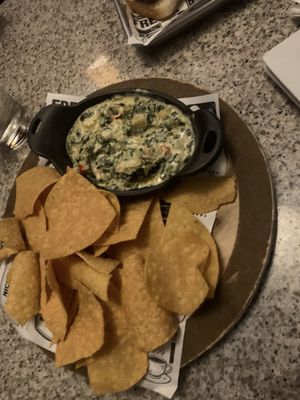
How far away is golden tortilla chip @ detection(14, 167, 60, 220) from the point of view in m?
1.02

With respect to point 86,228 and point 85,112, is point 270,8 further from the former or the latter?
point 86,228

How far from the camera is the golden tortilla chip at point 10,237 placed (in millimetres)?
1024

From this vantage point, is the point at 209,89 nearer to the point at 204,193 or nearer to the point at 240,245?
the point at 204,193

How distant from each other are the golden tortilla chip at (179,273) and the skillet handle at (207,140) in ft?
0.42

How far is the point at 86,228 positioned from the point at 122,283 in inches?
5.0

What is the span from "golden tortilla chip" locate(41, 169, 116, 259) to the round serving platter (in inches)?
9.0

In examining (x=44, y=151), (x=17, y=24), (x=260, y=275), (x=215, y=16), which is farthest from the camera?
(x=17, y=24)

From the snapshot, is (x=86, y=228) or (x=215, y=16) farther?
(x=215, y=16)

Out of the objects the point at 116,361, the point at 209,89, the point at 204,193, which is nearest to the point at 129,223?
the point at 204,193

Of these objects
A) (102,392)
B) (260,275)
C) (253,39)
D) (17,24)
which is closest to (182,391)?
(102,392)

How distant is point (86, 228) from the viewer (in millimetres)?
939

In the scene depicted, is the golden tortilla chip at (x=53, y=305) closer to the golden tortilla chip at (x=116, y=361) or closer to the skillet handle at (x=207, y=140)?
the golden tortilla chip at (x=116, y=361)

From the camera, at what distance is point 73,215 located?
972 millimetres

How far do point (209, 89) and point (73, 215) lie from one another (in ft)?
1.42
